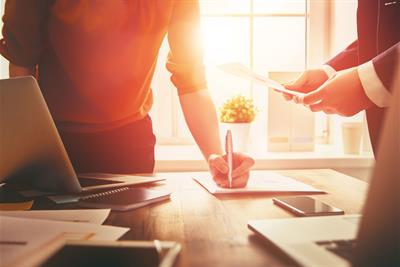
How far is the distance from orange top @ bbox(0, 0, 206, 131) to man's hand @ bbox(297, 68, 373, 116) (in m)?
0.55

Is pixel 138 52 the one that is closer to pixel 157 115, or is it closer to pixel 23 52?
pixel 23 52

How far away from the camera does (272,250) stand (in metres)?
0.55

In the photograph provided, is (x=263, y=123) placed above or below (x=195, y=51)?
below

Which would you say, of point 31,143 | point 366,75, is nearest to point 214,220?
point 31,143

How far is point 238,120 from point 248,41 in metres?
0.69

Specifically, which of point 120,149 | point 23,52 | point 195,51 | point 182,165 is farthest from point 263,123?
point 23,52

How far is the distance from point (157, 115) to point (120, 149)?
4.33 feet

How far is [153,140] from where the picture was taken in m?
1.52

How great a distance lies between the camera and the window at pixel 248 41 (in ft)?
8.73

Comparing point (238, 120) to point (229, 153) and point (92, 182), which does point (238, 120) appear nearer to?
point (229, 153)

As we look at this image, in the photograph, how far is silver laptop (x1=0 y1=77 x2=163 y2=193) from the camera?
2.78 ft

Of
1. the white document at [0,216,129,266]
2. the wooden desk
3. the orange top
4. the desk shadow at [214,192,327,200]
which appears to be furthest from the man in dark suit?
the white document at [0,216,129,266]

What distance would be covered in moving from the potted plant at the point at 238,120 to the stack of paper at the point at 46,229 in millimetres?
1574

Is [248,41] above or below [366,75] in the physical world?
above
